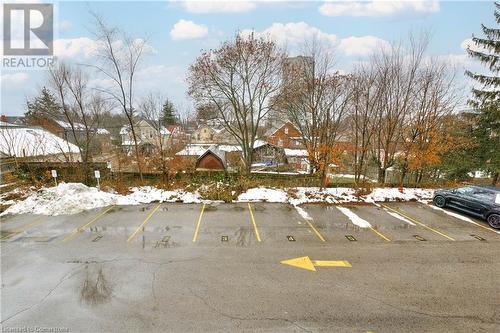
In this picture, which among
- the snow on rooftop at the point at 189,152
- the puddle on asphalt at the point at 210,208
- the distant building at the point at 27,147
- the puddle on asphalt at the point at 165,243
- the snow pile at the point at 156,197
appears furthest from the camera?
the snow on rooftop at the point at 189,152

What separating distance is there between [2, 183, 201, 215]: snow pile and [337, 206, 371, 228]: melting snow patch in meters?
7.91

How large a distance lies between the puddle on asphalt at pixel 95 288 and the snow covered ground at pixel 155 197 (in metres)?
6.45

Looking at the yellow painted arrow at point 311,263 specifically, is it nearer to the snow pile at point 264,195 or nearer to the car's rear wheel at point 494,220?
the snow pile at point 264,195

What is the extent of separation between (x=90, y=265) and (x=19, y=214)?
25.0 feet

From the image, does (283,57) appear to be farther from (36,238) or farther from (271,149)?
(271,149)

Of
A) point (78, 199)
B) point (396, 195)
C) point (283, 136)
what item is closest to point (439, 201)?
point (396, 195)

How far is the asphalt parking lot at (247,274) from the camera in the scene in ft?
17.9

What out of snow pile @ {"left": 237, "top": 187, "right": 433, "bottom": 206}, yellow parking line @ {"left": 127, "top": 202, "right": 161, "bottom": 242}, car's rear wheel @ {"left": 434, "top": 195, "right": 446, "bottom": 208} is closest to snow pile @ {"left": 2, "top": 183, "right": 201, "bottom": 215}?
yellow parking line @ {"left": 127, "top": 202, "right": 161, "bottom": 242}

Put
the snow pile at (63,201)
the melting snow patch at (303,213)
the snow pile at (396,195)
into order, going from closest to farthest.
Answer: the melting snow patch at (303,213), the snow pile at (63,201), the snow pile at (396,195)

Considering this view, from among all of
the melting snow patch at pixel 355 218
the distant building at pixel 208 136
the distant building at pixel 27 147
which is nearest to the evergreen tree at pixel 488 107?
the melting snow patch at pixel 355 218

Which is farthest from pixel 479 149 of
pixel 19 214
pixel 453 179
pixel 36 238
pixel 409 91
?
pixel 19 214

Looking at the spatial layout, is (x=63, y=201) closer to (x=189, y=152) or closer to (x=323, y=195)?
(x=323, y=195)

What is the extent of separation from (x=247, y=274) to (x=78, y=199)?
10539mm

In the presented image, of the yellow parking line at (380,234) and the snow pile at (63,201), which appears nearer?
the yellow parking line at (380,234)
